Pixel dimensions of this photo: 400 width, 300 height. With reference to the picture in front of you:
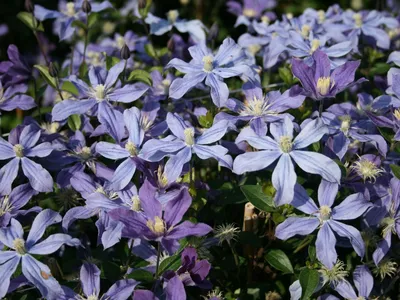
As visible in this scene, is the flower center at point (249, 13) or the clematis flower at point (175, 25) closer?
the clematis flower at point (175, 25)

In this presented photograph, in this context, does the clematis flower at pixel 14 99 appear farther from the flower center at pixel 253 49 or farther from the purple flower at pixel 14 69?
the flower center at pixel 253 49

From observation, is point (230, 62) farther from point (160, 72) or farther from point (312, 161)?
point (312, 161)

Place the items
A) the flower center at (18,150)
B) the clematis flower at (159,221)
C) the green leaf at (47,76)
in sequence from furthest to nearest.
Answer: the green leaf at (47,76), the flower center at (18,150), the clematis flower at (159,221)

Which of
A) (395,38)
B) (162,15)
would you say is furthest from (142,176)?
(162,15)

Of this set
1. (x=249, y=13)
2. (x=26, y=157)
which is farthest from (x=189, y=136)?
(x=249, y=13)

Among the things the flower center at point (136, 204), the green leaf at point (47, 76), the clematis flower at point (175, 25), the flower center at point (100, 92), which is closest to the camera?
the flower center at point (136, 204)

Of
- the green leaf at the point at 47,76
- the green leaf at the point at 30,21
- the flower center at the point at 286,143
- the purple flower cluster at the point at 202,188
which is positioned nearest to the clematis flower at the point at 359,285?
the purple flower cluster at the point at 202,188

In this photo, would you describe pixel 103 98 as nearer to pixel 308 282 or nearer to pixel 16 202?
pixel 16 202
